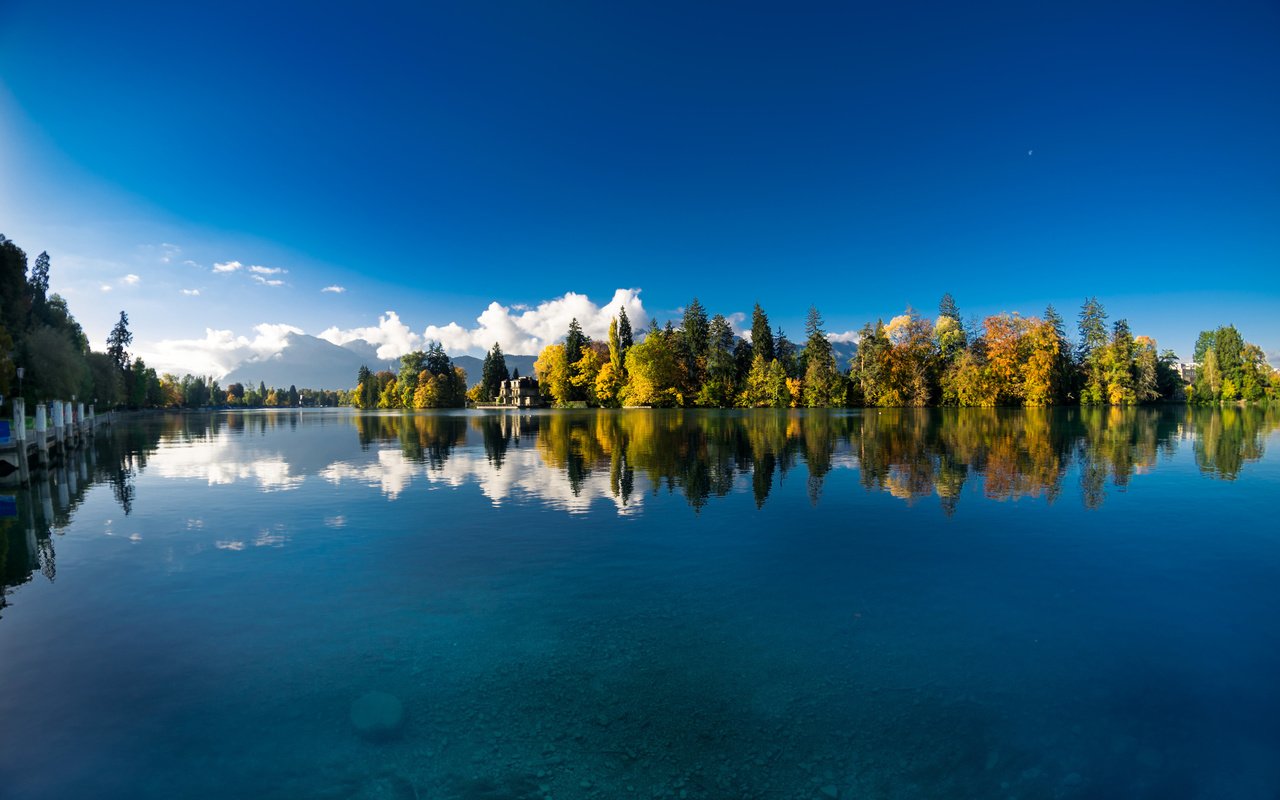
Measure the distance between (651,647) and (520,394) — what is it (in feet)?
440

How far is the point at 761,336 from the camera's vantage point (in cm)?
10100

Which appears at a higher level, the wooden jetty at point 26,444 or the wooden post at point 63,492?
the wooden jetty at point 26,444

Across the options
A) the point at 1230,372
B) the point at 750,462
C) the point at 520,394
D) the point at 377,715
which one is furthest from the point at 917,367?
the point at 377,715

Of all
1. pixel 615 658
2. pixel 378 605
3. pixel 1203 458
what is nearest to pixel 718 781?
pixel 615 658

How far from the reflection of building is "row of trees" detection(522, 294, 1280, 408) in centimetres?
2511

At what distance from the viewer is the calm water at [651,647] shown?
503 cm

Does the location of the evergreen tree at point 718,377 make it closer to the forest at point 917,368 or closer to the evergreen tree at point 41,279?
the forest at point 917,368

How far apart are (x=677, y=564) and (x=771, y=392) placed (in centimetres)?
8495

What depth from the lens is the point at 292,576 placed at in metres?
10.1

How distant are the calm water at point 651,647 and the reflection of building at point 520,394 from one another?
4767 inches

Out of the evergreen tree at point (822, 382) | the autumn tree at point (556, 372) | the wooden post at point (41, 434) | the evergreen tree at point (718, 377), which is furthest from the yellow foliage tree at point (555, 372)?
the wooden post at point (41, 434)

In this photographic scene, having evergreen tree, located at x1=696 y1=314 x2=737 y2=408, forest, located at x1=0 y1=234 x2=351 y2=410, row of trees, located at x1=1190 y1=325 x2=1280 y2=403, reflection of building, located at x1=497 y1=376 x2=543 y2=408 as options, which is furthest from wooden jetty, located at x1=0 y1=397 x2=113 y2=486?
row of trees, located at x1=1190 y1=325 x2=1280 y2=403

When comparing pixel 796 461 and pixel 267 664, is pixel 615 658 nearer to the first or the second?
pixel 267 664

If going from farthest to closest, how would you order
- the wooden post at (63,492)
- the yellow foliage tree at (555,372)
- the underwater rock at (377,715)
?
the yellow foliage tree at (555,372) < the wooden post at (63,492) < the underwater rock at (377,715)
